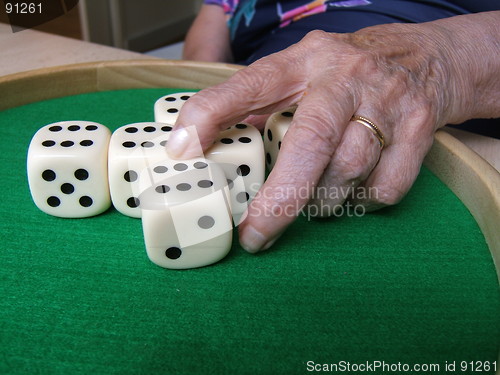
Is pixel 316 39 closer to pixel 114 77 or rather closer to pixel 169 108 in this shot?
pixel 169 108

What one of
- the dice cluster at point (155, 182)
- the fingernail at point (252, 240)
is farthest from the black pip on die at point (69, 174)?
the fingernail at point (252, 240)

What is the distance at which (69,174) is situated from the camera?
2.50 ft

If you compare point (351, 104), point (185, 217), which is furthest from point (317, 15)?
point (185, 217)

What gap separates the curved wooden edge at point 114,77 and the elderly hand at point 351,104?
296 mm

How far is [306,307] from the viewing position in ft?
2.10

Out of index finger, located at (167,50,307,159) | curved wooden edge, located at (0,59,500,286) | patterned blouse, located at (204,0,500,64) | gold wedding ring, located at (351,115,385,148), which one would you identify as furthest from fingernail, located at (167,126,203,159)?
patterned blouse, located at (204,0,500,64)

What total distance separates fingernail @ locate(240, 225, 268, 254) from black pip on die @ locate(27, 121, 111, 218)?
0.74 feet

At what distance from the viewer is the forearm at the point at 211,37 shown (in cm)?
148

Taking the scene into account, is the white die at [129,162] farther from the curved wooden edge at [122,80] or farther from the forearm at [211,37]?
the forearm at [211,37]

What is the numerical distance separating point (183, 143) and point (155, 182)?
0.07 m

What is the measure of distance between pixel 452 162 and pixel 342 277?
0.96ft

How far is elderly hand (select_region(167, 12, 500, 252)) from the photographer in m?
0.71

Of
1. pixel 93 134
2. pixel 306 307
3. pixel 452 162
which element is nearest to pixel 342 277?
pixel 306 307

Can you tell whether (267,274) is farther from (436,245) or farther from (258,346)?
(436,245)
